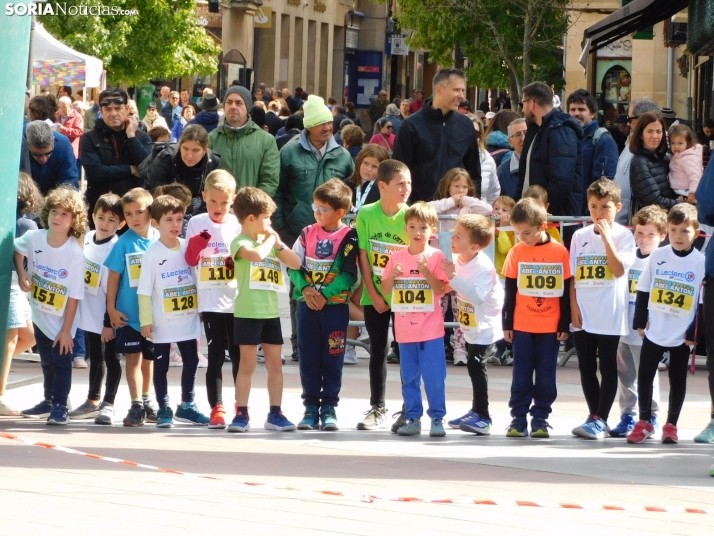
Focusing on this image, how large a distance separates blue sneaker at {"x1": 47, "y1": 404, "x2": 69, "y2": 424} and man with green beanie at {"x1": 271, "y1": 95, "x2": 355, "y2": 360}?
A: 10.7 feet

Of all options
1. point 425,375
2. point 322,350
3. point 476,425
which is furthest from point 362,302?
point 476,425

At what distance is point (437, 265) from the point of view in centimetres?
869

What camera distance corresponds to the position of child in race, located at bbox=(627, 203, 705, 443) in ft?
27.9

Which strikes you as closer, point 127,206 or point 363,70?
point 127,206

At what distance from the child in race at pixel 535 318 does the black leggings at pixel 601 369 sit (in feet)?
0.59

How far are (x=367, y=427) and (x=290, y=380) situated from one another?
213cm

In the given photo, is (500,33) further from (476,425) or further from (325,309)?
(476,425)

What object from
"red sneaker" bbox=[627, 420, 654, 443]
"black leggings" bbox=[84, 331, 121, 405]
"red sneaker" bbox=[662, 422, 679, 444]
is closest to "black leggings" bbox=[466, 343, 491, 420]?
"red sneaker" bbox=[627, 420, 654, 443]

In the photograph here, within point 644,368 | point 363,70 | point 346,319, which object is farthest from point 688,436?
point 363,70

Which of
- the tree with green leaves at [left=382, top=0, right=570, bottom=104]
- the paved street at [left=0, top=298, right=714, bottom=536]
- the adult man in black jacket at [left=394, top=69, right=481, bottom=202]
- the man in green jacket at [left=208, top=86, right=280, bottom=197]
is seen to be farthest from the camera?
the tree with green leaves at [left=382, top=0, right=570, bottom=104]

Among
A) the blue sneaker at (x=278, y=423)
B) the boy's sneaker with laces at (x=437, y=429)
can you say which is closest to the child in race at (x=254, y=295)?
the blue sneaker at (x=278, y=423)

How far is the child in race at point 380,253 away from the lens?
8.96 m

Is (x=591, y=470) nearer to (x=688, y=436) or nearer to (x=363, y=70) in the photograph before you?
(x=688, y=436)

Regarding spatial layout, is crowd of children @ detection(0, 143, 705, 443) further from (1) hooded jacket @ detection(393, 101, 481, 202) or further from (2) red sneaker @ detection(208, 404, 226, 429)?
(1) hooded jacket @ detection(393, 101, 481, 202)
